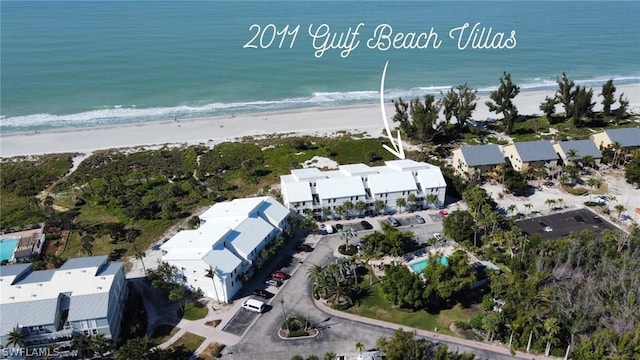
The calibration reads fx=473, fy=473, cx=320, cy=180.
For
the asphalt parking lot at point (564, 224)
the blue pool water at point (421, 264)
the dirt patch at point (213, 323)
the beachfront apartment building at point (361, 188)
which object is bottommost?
the dirt patch at point (213, 323)

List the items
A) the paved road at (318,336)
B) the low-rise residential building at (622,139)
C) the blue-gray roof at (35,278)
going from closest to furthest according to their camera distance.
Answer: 1. the paved road at (318,336)
2. the blue-gray roof at (35,278)
3. the low-rise residential building at (622,139)

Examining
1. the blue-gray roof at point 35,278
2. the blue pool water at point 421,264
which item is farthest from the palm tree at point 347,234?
the blue-gray roof at point 35,278

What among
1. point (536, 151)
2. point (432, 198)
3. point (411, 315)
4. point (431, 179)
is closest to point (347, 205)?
point (432, 198)

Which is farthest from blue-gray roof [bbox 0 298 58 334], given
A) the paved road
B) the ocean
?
the ocean

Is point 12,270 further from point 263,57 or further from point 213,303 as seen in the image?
point 263,57

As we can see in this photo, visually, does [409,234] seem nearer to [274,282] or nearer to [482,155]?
[274,282]

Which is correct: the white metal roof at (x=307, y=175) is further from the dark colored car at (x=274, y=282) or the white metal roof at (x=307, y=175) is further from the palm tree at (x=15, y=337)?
the palm tree at (x=15, y=337)

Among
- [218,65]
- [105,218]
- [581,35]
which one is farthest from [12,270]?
[581,35]

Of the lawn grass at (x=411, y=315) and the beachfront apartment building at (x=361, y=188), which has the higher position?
the beachfront apartment building at (x=361, y=188)
